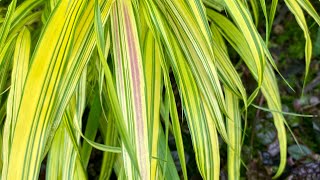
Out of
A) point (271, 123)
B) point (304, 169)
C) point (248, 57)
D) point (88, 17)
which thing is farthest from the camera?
point (271, 123)

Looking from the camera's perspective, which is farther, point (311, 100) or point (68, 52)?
point (311, 100)

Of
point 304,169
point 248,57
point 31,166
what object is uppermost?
point 248,57

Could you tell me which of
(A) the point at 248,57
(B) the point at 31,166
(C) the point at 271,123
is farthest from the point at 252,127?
(B) the point at 31,166

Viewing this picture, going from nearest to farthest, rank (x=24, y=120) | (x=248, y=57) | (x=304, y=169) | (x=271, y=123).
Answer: (x=24, y=120) < (x=248, y=57) < (x=304, y=169) < (x=271, y=123)

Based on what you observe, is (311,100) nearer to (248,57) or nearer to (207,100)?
(248,57)

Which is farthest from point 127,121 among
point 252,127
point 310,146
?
point 310,146

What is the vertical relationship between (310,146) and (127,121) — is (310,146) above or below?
below
